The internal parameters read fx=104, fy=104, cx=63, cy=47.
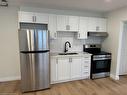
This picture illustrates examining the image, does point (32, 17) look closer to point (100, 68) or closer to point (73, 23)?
point (73, 23)

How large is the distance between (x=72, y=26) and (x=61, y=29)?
0.43m

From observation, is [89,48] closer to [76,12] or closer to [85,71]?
[85,71]

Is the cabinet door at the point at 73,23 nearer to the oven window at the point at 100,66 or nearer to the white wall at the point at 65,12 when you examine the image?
the white wall at the point at 65,12

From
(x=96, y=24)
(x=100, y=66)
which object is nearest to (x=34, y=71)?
(x=100, y=66)

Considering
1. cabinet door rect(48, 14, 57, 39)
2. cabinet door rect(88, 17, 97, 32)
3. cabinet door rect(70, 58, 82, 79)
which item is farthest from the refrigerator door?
cabinet door rect(88, 17, 97, 32)

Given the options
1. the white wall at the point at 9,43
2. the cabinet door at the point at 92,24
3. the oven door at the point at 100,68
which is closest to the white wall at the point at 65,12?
the white wall at the point at 9,43

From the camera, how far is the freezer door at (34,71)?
111 inches

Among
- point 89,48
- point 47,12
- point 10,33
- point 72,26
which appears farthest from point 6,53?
point 89,48

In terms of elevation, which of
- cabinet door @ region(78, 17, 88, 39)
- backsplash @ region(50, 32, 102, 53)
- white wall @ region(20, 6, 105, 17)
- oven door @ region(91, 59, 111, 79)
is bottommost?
oven door @ region(91, 59, 111, 79)

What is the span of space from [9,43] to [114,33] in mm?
3803

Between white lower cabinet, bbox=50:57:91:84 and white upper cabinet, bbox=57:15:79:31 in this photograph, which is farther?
white upper cabinet, bbox=57:15:79:31

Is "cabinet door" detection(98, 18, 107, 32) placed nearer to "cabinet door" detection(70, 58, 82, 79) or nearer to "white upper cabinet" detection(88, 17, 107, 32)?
"white upper cabinet" detection(88, 17, 107, 32)

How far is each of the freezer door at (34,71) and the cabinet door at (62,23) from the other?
113 cm

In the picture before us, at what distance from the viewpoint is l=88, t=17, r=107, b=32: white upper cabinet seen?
157 inches
